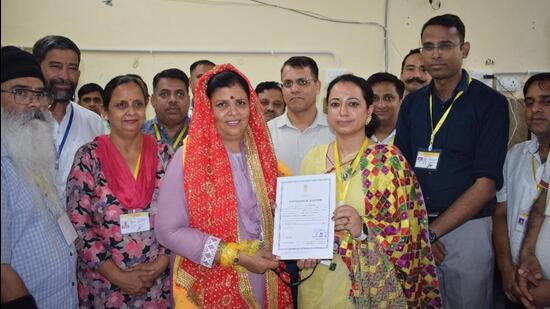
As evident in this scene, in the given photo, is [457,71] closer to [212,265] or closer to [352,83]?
[352,83]

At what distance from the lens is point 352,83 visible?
2.42 m

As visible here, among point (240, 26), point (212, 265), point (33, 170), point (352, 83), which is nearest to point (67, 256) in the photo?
point (33, 170)

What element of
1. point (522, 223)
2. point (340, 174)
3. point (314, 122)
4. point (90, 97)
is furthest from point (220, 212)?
point (90, 97)

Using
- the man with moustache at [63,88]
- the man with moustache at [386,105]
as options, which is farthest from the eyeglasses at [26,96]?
the man with moustache at [386,105]

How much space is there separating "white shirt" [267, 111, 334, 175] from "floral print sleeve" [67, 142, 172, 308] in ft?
4.27

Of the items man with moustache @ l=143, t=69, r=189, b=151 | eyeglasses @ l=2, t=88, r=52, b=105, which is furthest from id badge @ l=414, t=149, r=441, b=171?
eyeglasses @ l=2, t=88, r=52, b=105

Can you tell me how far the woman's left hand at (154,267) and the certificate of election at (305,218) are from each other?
700mm

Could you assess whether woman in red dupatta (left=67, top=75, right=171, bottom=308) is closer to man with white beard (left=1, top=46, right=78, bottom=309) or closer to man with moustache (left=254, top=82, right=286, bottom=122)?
man with white beard (left=1, top=46, right=78, bottom=309)

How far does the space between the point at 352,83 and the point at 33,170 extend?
5.35 feet

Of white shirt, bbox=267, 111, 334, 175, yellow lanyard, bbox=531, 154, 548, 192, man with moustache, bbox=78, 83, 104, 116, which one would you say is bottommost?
yellow lanyard, bbox=531, 154, 548, 192

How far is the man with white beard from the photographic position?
1.68m

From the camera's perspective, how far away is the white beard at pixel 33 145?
1.77 m

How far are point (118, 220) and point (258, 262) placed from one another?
0.82 m

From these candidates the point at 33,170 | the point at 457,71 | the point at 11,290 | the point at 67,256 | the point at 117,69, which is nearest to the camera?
the point at 11,290
